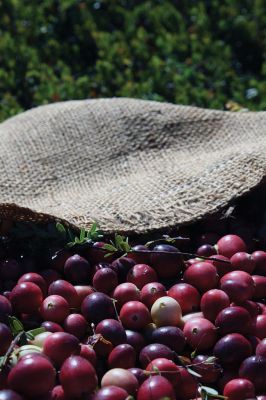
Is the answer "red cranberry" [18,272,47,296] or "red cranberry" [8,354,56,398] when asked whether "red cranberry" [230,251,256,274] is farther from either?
"red cranberry" [8,354,56,398]

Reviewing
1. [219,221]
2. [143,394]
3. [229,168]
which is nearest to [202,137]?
[229,168]

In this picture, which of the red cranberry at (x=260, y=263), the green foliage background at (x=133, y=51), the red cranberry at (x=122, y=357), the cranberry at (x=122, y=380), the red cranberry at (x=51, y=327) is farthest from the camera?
the green foliage background at (x=133, y=51)

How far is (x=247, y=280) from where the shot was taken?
204 cm

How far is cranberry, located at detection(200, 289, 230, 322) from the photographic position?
1.97 metres

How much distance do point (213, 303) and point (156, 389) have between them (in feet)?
1.37

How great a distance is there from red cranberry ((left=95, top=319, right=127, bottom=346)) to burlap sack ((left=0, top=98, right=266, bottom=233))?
49 centimetres

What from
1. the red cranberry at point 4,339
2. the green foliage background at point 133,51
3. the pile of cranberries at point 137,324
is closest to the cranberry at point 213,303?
the pile of cranberries at point 137,324

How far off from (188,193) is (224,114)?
2.33 feet

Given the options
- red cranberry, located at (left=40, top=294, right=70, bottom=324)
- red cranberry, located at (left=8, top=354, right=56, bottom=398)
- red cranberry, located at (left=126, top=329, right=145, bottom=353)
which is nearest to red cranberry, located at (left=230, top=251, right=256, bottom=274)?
red cranberry, located at (left=126, top=329, right=145, bottom=353)

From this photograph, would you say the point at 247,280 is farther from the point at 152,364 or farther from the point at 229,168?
the point at 229,168

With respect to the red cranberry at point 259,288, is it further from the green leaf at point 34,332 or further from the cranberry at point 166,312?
A: the green leaf at point 34,332

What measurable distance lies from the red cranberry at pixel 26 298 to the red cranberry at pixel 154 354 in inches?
14.1

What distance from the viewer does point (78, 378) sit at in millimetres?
1619

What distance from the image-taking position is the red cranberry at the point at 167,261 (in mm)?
2146
